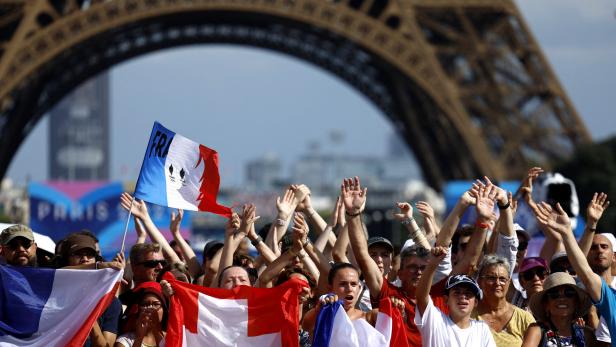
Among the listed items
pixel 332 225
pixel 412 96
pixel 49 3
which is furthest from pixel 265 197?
pixel 332 225

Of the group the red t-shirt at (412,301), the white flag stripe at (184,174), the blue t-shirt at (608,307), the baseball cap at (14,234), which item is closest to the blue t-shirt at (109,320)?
the baseball cap at (14,234)

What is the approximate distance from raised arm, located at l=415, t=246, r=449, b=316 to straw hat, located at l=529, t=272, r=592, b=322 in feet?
2.19

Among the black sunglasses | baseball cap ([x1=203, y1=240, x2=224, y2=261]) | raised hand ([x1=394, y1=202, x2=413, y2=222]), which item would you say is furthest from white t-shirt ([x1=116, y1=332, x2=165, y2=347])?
the black sunglasses

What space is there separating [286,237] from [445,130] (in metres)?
29.4

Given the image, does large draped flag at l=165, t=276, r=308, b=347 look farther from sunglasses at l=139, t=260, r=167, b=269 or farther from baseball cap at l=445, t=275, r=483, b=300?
baseball cap at l=445, t=275, r=483, b=300

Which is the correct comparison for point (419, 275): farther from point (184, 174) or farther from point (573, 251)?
point (184, 174)

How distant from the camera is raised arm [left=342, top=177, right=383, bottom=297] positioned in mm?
9242

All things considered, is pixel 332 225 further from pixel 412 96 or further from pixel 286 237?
pixel 412 96

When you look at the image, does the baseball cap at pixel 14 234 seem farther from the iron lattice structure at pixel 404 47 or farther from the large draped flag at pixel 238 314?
the iron lattice structure at pixel 404 47

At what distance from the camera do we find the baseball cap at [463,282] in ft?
28.4

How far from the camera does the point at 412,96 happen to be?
41.6 m

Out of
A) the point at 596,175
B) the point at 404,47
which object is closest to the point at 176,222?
the point at 404,47

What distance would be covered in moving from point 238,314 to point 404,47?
25420 millimetres

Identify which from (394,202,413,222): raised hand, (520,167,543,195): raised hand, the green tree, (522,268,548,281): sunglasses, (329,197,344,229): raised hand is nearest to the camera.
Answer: (522,268,548,281): sunglasses
